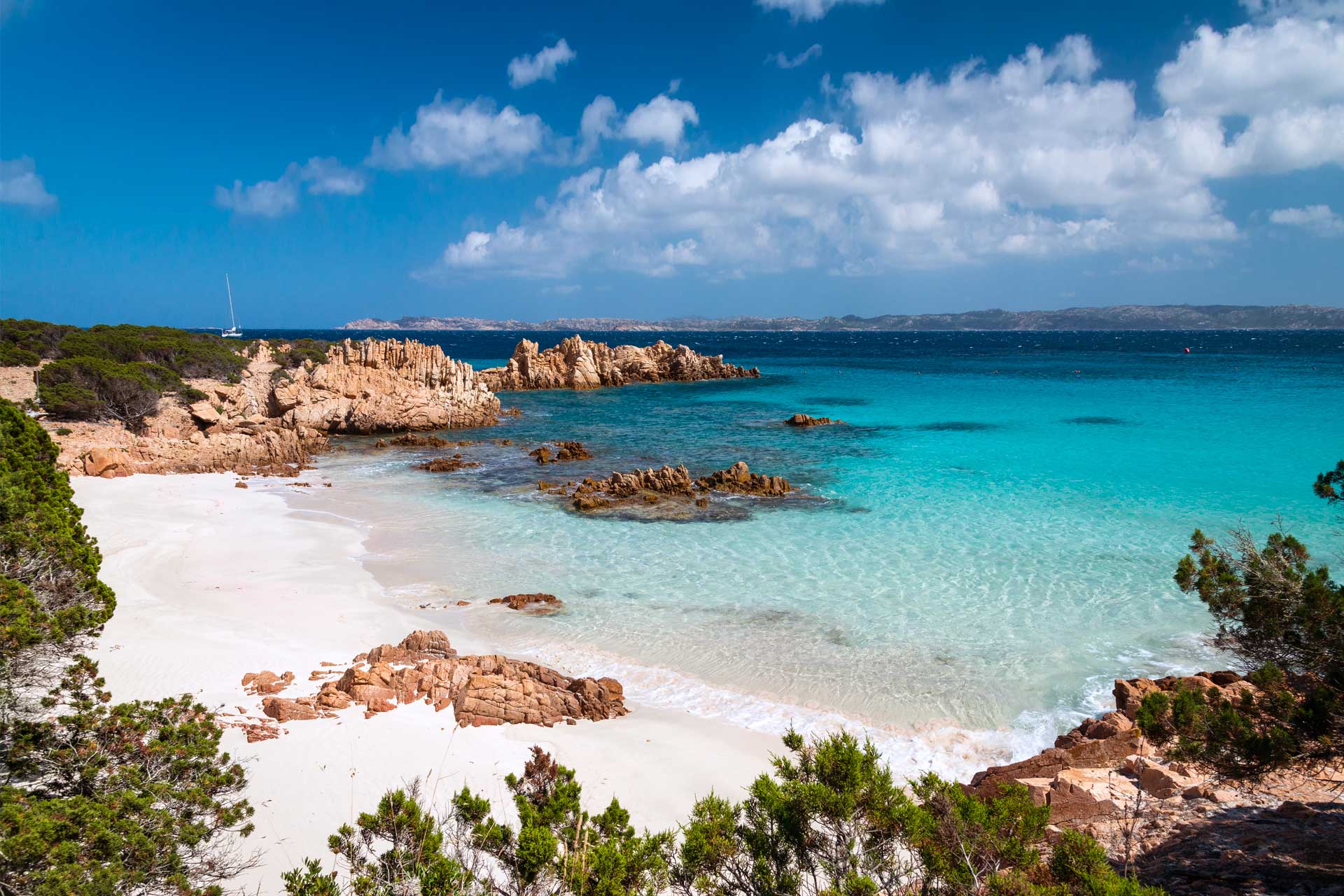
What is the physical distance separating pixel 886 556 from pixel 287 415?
2711cm

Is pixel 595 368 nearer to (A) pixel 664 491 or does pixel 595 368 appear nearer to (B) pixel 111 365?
(B) pixel 111 365

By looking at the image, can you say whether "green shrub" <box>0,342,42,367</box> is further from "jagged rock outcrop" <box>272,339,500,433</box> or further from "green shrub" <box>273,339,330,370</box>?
"green shrub" <box>273,339,330,370</box>

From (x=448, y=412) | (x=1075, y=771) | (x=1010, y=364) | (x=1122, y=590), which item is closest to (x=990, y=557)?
(x=1122, y=590)

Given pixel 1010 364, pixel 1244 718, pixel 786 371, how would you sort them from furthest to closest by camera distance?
pixel 1010 364 < pixel 786 371 < pixel 1244 718

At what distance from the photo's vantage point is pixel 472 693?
26.2 feet

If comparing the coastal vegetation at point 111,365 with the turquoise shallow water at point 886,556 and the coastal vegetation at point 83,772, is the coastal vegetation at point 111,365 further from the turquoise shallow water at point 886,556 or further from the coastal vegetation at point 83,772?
the coastal vegetation at point 83,772

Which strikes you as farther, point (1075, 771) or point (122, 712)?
point (1075, 771)

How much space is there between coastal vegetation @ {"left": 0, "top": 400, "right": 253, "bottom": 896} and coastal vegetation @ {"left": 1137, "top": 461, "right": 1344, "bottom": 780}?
19.1ft

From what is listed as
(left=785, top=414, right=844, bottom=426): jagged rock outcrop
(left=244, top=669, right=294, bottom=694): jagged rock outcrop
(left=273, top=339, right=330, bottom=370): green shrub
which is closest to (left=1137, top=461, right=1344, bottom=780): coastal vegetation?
(left=244, top=669, right=294, bottom=694): jagged rock outcrop

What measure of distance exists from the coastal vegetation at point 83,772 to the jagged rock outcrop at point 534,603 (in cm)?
581

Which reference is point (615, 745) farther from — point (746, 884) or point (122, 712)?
point (122, 712)

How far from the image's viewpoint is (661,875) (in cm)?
377

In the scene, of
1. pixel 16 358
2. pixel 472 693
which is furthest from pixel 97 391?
pixel 472 693

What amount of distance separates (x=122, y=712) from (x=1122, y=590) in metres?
13.9
